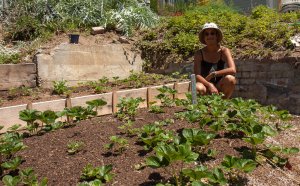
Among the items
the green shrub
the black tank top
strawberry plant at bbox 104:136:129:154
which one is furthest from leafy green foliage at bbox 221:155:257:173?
the green shrub

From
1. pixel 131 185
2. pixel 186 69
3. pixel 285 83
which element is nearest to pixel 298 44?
pixel 285 83

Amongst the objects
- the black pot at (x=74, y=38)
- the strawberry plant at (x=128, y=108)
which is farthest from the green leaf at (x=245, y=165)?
the black pot at (x=74, y=38)

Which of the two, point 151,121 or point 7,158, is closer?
point 7,158

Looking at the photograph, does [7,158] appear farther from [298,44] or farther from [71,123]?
[298,44]

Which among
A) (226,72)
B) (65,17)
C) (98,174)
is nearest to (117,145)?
(98,174)

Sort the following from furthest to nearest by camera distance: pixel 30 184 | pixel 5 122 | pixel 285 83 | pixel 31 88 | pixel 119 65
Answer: pixel 119 65 → pixel 285 83 → pixel 31 88 → pixel 5 122 → pixel 30 184

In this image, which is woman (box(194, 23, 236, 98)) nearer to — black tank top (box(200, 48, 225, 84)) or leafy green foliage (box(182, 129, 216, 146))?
black tank top (box(200, 48, 225, 84))

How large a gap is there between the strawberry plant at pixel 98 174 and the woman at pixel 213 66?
90.1 inches

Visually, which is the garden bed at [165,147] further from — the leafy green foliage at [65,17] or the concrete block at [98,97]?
the leafy green foliage at [65,17]

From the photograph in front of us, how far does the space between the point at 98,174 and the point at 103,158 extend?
15.1 inches

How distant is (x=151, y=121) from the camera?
386cm

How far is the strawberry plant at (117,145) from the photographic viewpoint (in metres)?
3.10

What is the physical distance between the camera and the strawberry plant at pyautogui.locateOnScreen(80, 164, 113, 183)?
8.51 feet

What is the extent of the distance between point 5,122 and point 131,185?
1.82 m
